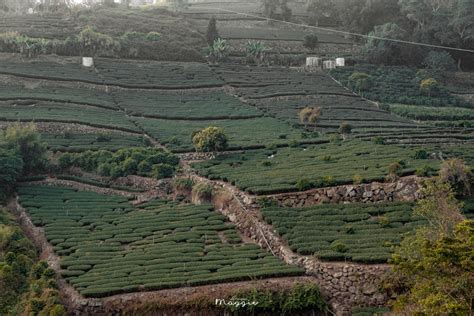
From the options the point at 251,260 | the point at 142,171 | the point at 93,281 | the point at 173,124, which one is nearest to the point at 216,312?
the point at 251,260

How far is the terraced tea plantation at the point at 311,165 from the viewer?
59.8 m

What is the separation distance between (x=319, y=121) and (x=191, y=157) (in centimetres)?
1971

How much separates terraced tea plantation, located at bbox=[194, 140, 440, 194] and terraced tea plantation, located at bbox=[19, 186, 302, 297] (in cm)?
530

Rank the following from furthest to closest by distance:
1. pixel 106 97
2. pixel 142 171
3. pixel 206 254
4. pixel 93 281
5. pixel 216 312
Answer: pixel 106 97 < pixel 142 171 < pixel 206 254 < pixel 93 281 < pixel 216 312

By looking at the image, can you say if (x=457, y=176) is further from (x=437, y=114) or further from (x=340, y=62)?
(x=340, y=62)

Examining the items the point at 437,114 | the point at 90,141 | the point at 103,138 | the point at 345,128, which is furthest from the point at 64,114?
the point at 437,114

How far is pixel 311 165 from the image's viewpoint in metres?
66.2

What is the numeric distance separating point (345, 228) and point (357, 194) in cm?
548

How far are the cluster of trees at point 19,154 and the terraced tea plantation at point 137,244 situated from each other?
2.24 meters

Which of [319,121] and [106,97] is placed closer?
[319,121]

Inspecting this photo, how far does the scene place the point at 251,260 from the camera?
50.7 metres

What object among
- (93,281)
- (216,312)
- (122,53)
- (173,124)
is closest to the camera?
(216,312)

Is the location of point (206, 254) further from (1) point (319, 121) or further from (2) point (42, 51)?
(2) point (42, 51)

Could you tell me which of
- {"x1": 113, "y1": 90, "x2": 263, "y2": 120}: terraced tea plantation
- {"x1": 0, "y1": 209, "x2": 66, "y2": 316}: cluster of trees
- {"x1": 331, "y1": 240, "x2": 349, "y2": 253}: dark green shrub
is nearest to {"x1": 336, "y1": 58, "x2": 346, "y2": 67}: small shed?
{"x1": 113, "y1": 90, "x2": 263, "y2": 120}: terraced tea plantation
